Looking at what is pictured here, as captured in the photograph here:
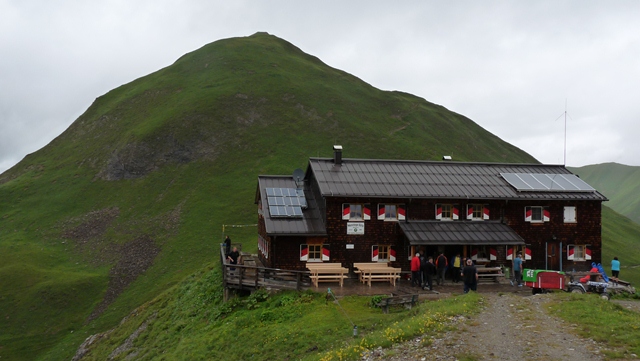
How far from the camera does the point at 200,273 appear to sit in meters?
39.3

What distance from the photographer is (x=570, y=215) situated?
33062mm

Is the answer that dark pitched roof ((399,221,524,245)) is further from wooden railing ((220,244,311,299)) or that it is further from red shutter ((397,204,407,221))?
wooden railing ((220,244,311,299))

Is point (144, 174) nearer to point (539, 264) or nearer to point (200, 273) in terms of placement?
point (200, 273)

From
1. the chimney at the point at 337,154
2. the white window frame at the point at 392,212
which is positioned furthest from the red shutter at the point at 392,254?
the chimney at the point at 337,154

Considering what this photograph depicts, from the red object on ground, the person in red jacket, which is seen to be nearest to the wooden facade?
the person in red jacket

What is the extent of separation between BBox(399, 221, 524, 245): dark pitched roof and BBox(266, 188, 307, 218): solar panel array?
670 centimetres

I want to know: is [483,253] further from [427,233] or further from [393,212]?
[393,212]

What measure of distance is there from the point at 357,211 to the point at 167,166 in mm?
57366

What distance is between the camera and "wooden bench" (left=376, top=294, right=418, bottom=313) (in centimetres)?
2186

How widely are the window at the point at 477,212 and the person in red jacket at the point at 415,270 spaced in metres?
6.66

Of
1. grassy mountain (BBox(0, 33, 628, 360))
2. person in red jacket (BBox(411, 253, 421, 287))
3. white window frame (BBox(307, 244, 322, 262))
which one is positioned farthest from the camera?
grassy mountain (BBox(0, 33, 628, 360))

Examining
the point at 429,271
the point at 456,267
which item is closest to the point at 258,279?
the point at 429,271

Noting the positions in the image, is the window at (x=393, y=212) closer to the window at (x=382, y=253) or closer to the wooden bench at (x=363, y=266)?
the window at (x=382, y=253)

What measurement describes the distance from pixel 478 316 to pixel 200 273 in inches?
1049
